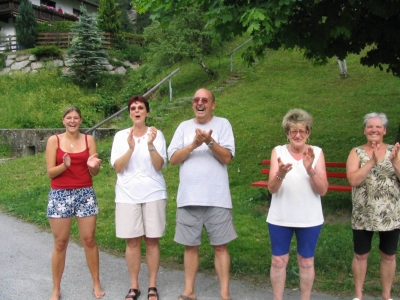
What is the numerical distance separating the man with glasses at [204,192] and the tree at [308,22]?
144cm

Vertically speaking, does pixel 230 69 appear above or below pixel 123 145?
above

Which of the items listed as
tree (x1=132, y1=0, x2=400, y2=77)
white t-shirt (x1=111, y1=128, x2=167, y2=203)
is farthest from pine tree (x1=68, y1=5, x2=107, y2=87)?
white t-shirt (x1=111, y1=128, x2=167, y2=203)

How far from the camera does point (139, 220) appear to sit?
4.20 m

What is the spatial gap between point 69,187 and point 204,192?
1.28 meters

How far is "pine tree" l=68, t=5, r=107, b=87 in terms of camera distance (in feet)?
64.5

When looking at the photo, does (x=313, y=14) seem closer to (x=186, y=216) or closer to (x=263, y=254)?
(x=263, y=254)

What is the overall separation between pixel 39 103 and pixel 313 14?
1315cm

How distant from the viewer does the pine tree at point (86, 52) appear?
19672 mm

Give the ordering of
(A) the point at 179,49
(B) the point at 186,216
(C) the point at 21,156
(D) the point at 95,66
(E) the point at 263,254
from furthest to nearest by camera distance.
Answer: (D) the point at 95,66, (A) the point at 179,49, (C) the point at 21,156, (E) the point at 263,254, (B) the point at 186,216

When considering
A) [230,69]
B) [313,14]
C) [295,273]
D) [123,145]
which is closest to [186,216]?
[123,145]

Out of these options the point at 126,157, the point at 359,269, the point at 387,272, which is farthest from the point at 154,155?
the point at 387,272

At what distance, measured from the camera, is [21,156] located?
1360 centimetres

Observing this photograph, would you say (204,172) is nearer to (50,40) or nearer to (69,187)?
(69,187)

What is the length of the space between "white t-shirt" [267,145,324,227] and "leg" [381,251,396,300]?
753 millimetres
